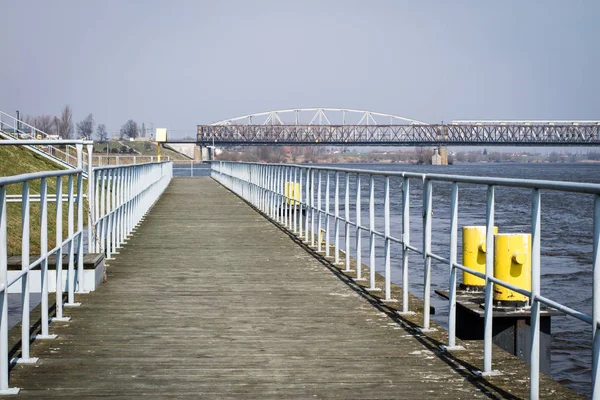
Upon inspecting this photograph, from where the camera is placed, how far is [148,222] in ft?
70.3

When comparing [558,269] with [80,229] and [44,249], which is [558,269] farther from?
[44,249]

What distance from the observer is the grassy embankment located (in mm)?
22938

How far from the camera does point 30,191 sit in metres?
29.8

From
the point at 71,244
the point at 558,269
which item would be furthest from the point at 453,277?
the point at 558,269

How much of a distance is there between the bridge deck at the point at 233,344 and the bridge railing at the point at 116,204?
28.1 inches

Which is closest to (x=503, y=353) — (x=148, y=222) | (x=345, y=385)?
(x=345, y=385)

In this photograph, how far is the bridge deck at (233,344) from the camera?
19.7ft

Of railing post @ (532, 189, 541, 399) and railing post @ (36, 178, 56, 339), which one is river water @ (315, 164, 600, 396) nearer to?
railing post @ (532, 189, 541, 399)

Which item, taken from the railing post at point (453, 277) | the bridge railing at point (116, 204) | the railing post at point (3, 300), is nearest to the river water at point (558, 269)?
the railing post at point (453, 277)

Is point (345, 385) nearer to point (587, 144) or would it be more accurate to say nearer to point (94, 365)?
point (94, 365)

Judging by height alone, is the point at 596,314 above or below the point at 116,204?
above

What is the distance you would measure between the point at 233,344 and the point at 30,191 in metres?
23.8

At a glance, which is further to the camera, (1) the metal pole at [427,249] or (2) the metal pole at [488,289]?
(1) the metal pole at [427,249]

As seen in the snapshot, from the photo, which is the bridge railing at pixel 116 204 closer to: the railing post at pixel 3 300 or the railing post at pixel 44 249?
the railing post at pixel 44 249
